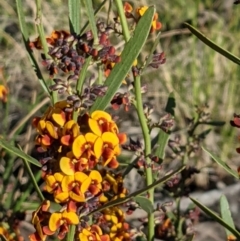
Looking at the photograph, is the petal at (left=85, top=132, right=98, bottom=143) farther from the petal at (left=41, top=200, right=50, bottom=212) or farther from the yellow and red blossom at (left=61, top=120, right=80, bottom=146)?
the petal at (left=41, top=200, right=50, bottom=212)

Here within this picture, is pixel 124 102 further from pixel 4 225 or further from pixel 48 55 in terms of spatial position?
pixel 4 225

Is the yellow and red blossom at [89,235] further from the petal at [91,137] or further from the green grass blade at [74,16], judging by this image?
the green grass blade at [74,16]

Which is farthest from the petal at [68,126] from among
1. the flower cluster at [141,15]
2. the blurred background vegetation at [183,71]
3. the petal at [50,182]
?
the blurred background vegetation at [183,71]

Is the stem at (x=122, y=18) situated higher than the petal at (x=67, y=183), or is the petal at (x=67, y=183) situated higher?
the stem at (x=122, y=18)

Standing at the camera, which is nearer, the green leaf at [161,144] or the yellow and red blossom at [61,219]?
the yellow and red blossom at [61,219]

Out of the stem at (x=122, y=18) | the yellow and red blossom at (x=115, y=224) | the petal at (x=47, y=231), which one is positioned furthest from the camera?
the yellow and red blossom at (x=115, y=224)

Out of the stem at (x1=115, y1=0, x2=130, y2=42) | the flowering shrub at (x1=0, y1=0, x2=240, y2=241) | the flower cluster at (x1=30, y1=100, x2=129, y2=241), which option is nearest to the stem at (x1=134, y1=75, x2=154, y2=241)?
the flowering shrub at (x1=0, y1=0, x2=240, y2=241)

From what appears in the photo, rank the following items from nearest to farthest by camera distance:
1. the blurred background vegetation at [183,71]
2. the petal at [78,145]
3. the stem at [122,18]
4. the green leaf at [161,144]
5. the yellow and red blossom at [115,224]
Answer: the petal at [78,145] → the stem at [122,18] → the yellow and red blossom at [115,224] → the green leaf at [161,144] → the blurred background vegetation at [183,71]

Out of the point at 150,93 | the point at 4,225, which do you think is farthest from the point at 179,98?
the point at 4,225
